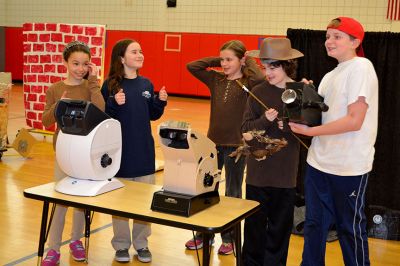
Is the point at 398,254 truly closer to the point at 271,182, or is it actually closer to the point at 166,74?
the point at 271,182

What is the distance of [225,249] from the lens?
3664 millimetres

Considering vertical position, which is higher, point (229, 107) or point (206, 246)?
point (229, 107)

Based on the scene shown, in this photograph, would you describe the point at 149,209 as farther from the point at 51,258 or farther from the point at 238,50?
the point at 238,50

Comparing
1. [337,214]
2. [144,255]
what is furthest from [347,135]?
[144,255]

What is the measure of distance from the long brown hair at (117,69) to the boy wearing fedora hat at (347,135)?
123 cm

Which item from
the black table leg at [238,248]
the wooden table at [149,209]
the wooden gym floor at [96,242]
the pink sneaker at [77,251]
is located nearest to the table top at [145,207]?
the wooden table at [149,209]

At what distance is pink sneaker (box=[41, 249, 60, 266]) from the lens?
328cm

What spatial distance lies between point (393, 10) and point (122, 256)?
27.5 feet

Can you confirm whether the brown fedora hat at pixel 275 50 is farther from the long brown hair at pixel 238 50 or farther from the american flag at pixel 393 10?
the american flag at pixel 393 10

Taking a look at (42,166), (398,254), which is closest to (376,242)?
(398,254)

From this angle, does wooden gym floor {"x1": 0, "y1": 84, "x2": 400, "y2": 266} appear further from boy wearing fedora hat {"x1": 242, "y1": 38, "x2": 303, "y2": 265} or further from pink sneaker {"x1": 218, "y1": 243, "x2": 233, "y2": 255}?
boy wearing fedora hat {"x1": 242, "y1": 38, "x2": 303, "y2": 265}

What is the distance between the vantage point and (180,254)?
12.0ft

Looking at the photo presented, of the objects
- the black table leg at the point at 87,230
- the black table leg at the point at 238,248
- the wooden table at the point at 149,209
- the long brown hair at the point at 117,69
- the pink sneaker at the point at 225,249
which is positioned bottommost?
the pink sneaker at the point at 225,249

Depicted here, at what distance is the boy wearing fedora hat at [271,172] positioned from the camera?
2855 millimetres
